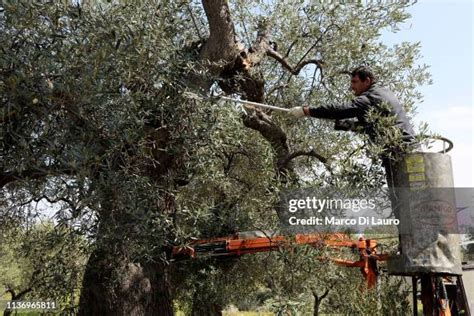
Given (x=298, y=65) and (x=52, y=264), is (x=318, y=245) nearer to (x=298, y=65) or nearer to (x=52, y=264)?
(x=52, y=264)

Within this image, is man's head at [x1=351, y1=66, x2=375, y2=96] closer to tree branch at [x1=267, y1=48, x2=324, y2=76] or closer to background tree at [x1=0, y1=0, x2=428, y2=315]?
background tree at [x1=0, y1=0, x2=428, y2=315]

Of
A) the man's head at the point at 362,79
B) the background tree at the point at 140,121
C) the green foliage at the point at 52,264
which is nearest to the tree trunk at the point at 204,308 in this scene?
the background tree at the point at 140,121

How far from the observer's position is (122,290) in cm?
746

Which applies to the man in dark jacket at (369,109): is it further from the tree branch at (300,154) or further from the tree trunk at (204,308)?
the tree trunk at (204,308)

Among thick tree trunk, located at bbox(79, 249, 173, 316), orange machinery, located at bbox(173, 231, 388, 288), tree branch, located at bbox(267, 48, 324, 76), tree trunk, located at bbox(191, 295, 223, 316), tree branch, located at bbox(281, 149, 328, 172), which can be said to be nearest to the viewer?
orange machinery, located at bbox(173, 231, 388, 288)

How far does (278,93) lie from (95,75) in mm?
6014

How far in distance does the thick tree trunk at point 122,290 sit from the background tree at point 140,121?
0.02 meters

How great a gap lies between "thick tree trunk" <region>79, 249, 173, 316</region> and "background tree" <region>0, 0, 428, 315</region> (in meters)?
0.02

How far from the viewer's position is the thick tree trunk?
7238 millimetres

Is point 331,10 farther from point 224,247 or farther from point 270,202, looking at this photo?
point 224,247

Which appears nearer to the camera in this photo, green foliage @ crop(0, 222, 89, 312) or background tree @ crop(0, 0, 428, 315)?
background tree @ crop(0, 0, 428, 315)

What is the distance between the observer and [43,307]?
6.88 meters

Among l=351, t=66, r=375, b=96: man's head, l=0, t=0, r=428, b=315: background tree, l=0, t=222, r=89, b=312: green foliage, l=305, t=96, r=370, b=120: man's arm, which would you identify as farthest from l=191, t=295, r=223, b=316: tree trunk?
l=305, t=96, r=370, b=120: man's arm

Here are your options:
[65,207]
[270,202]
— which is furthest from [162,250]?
[65,207]
